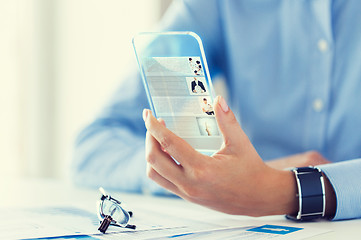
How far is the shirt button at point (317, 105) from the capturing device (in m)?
1.11

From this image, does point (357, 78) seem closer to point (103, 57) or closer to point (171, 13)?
point (171, 13)

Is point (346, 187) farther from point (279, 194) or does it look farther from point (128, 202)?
point (128, 202)

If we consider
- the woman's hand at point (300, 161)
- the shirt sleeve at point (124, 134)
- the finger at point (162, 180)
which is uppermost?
the shirt sleeve at point (124, 134)

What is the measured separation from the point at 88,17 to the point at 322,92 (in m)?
1.75

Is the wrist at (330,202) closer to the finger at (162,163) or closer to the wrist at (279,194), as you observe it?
the wrist at (279,194)

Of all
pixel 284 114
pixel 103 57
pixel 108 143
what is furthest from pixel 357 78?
pixel 103 57

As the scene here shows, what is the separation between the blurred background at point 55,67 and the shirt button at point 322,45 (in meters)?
1.35

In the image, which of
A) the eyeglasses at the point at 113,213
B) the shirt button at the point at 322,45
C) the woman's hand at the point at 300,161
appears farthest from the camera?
the shirt button at the point at 322,45

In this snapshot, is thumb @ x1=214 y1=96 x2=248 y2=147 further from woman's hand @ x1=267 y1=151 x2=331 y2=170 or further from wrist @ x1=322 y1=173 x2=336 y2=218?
woman's hand @ x1=267 y1=151 x2=331 y2=170

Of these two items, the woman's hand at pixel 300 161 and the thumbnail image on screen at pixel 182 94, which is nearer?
the thumbnail image on screen at pixel 182 94

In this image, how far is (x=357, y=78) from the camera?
1.09m

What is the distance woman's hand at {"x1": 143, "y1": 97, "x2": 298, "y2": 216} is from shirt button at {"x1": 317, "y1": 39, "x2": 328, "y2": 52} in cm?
52

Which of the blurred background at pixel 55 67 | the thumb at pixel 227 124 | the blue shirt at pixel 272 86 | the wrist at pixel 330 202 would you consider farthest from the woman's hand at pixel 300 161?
the blurred background at pixel 55 67

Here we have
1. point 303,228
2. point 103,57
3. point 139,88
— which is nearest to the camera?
point 303,228
